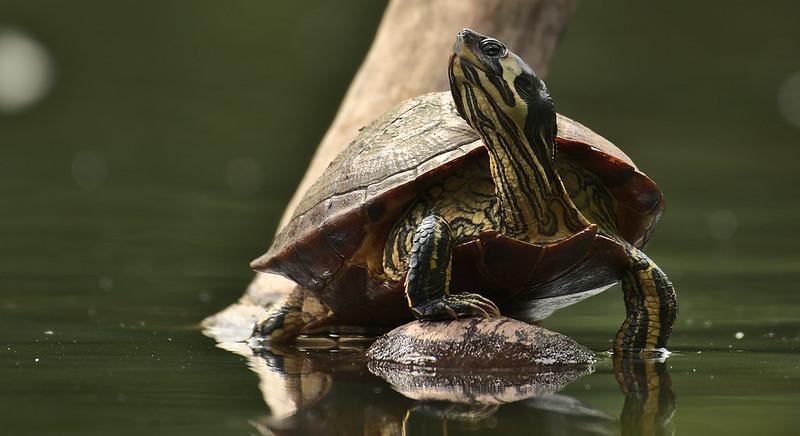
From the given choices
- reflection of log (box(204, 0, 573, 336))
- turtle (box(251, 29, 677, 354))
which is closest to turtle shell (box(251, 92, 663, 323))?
turtle (box(251, 29, 677, 354))

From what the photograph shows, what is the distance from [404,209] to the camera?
396 cm

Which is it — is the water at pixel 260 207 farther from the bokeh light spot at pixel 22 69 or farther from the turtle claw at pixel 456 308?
the turtle claw at pixel 456 308

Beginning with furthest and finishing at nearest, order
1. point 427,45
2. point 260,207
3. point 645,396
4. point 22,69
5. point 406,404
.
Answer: point 22,69 → point 260,207 → point 427,45 → point 645,396 → point 406,404

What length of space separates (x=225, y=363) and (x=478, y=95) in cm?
100

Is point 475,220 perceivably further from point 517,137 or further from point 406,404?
point 406,404

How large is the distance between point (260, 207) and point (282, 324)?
4.13 m

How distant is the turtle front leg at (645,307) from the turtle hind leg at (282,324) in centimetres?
105

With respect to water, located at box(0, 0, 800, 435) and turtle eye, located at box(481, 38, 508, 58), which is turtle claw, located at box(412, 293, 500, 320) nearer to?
water, located at box(0, 0, 800, 435)

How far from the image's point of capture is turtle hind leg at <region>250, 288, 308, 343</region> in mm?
4367

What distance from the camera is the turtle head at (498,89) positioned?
361 centimetres

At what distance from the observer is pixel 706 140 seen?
439 inches

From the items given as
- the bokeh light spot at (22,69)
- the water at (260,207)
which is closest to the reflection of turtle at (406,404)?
the water at (260,207)

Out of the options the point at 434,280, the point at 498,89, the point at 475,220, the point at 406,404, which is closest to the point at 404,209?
the point at 475,220

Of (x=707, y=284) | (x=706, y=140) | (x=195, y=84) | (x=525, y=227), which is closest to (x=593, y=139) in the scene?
(x=525, y=227)
